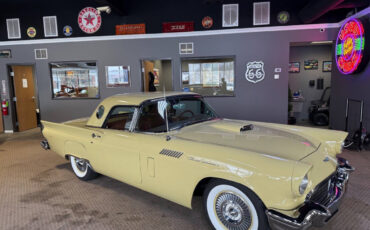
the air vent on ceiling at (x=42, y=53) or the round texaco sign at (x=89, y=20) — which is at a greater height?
the round texaco sign at (x=89, y=20)

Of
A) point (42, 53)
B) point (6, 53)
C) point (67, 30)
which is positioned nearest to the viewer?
point (67, 30)

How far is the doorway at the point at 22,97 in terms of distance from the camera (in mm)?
7812

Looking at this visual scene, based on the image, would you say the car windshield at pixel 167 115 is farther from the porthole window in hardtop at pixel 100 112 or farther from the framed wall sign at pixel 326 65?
the framed wall sign at pixel 326 65

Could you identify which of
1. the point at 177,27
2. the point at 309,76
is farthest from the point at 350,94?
the point at 177,27

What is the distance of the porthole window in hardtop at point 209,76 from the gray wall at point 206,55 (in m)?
0.18

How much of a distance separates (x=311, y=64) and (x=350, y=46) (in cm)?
369

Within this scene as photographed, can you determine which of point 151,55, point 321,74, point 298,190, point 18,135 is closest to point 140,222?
point 298,190

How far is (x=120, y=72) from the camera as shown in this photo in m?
7.37

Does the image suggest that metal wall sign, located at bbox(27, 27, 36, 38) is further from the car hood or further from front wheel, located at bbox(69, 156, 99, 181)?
the car hood

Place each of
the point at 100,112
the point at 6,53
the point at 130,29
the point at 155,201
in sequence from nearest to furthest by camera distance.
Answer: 1. the point at 155,201
2. the point at 100,112
3. the point at 130,29
4. the point at 6,53

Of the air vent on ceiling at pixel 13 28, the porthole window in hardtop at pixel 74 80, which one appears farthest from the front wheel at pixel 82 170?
the air vent on ceiling at pixel 13 28

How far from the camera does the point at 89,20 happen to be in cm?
731

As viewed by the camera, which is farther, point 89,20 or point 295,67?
point 295,67

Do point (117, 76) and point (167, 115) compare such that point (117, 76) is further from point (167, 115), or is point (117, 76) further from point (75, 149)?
point (167, 115)
